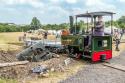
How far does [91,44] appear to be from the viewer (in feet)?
66.0

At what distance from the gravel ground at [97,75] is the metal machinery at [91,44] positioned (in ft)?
5.39

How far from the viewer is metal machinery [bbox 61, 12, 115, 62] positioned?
20188 mm

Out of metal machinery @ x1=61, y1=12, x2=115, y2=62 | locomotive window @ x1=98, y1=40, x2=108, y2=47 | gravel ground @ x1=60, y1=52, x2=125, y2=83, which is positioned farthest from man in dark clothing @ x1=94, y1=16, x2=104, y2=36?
gravel ground @ x1=60, y1=52, x2=125, y2=83

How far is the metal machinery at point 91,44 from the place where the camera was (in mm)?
20188

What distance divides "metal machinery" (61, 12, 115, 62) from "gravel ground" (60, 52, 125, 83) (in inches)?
64.7

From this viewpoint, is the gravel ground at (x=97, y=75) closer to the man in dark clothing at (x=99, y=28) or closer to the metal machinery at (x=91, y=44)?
the metal machinery at (x=91, y=44)

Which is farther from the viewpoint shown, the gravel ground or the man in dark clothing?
the man in dark clothing

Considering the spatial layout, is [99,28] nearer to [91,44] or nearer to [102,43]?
[102,43]

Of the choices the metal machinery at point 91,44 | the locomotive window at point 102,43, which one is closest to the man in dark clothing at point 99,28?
the metal machinery at point 91,44

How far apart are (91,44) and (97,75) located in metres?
4.43

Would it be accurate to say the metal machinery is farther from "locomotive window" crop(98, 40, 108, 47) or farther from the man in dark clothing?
the man in dark clothing

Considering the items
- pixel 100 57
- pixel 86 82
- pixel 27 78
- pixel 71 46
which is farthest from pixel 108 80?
pixel 71 46

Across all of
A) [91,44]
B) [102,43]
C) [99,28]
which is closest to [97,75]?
[91,44]

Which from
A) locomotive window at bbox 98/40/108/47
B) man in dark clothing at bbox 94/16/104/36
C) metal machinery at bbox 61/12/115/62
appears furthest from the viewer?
man in dark clothing at bbox 94/16/104/36
